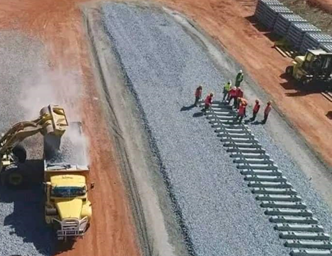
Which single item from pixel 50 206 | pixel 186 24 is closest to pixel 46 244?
pixel 50 206

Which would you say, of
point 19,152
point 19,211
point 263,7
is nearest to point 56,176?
point 19,211

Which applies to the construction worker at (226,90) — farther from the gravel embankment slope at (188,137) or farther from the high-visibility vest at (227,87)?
the gravel embankment slope at (188,137)

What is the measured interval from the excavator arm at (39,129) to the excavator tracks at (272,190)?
8.29 metres

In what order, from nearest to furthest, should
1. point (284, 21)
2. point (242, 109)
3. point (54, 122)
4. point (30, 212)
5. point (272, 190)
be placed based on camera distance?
point (30, 212)
point (54, 122)
point (272, 190)
point (242, 109)
point (284, 21)

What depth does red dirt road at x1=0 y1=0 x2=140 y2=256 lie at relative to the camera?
64.1 ft

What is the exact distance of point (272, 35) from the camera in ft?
132

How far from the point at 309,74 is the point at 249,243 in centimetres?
1650

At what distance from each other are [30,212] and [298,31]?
2502 cm

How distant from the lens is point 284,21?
39688 mm

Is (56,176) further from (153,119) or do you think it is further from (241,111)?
(241,111)

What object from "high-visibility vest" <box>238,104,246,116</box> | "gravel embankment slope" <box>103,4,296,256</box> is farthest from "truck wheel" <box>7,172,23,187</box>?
"high-visibility vest" <box>238,104,246,116</box>

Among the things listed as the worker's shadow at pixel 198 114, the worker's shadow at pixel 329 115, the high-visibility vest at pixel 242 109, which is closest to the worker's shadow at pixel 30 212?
the worker's shadow at pixel 198 114

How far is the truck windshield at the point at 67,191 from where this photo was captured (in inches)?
742

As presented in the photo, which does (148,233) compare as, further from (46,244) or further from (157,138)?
(157,138)
